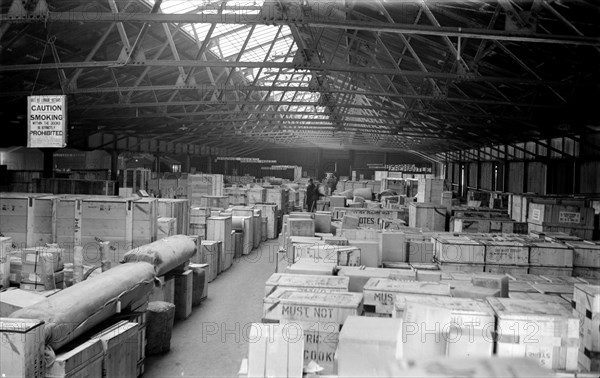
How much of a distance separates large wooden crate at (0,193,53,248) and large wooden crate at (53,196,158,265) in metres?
0.25

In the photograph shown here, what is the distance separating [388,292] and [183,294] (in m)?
5.30

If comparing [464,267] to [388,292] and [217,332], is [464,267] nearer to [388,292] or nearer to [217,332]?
[388,292]

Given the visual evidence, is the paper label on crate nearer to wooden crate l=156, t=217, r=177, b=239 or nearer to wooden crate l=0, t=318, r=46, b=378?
wooden crate l=156, t=217, r=177, b=239

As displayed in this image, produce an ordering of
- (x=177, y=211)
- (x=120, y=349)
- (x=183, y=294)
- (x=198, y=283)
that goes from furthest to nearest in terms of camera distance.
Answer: (x=177, y=211) → (x=198, y=283) → (x=183, y=294) → (x=120, y=349)

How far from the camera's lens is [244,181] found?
33438 mm

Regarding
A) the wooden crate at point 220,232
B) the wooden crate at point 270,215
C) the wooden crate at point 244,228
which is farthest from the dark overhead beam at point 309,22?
the wooden crate at point 270,215

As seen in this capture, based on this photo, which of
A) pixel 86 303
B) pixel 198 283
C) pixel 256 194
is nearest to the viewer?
pixel 86 303

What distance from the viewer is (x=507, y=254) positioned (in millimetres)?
7254

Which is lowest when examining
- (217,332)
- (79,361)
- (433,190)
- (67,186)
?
(217,332)

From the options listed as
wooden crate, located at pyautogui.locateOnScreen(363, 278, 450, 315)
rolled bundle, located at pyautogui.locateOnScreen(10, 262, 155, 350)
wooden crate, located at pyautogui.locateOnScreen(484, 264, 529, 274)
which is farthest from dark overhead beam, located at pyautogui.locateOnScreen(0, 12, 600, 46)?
wooden crate, located at pyautogui.locateOnScreen(363, 278, 450, 315)

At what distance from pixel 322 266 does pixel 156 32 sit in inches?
341

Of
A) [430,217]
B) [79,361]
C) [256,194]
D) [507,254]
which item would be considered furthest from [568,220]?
[256,194]

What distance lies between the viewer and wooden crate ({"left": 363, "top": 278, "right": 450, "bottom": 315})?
A: 15.0 ft

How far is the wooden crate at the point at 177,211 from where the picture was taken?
1028 cm
